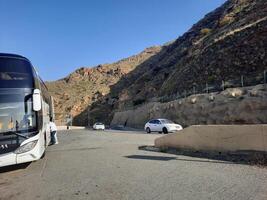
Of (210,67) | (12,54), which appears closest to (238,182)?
(12,54)

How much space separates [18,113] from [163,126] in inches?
942

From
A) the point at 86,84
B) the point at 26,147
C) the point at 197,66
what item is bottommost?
the point at 26,147

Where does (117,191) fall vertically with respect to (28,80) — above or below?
below

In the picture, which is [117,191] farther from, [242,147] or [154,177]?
[242,147]

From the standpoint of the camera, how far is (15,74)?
1226 cm

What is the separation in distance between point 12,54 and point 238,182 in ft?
28.5

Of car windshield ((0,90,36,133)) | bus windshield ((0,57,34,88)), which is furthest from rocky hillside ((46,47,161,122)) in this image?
car windshield ((0,90,36,133))

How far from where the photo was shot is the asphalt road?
24.7 feet

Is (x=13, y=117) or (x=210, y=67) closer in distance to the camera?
(x=13, y=117)

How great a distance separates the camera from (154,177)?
9.42 m

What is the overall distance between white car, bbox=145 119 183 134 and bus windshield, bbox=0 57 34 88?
22.3 meters

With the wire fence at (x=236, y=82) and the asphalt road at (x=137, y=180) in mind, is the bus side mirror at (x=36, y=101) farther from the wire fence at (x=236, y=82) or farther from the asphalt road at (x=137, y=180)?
the wire fence at (x=236, y=82)

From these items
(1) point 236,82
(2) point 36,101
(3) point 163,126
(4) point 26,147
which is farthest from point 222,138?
(1) point 236,82

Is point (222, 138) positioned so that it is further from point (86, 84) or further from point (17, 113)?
point (86, 84)
